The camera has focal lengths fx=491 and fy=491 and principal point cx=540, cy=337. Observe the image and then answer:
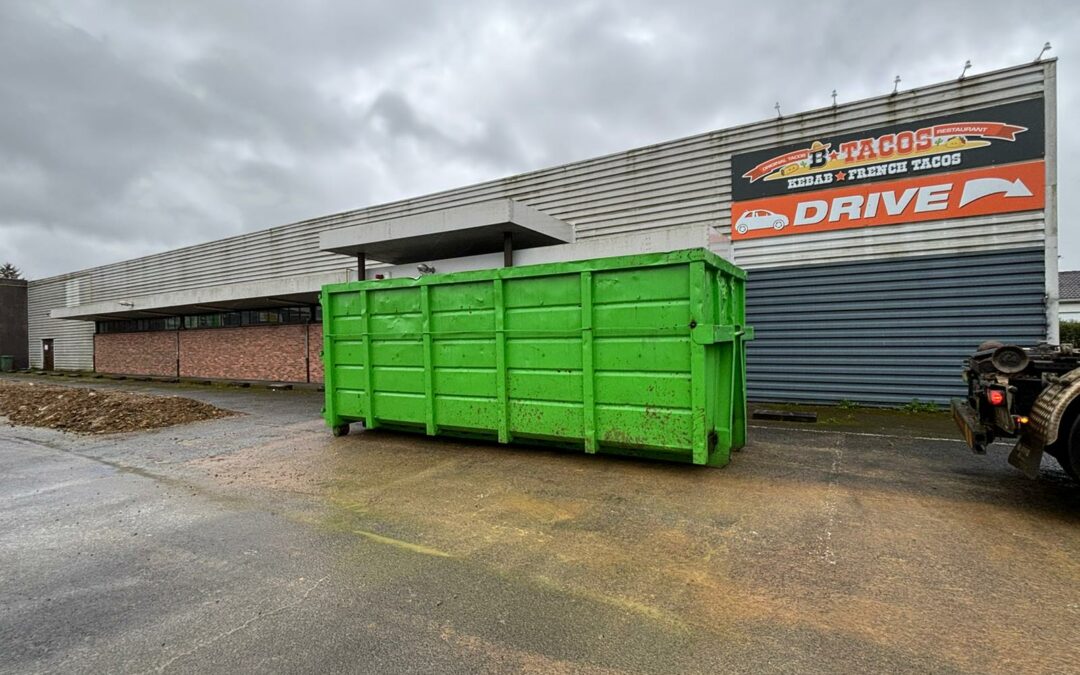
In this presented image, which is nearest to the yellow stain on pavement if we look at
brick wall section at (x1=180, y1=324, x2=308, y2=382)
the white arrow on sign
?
the white arrow on sign

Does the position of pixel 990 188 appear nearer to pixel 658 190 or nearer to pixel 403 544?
pixel 658 190

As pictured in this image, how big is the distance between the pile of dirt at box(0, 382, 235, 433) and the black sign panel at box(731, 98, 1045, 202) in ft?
43.2

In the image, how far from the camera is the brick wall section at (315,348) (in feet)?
58.8

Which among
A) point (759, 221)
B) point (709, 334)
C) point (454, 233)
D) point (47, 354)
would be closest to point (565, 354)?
point (709, 334)

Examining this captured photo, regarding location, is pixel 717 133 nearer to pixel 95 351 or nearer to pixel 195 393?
pixel 195 393

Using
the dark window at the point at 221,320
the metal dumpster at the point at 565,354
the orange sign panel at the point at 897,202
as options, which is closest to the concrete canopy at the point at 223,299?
the dark window at the point at 221,320

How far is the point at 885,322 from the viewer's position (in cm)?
996

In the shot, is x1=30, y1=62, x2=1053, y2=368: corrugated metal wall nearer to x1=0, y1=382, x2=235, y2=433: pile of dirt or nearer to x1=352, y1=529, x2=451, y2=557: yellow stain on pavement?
x1=0, y1=382, x2=235, y2=433: pile of dirt

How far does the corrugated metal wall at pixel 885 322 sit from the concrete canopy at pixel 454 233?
16.9 ft

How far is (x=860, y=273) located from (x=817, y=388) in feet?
8.36

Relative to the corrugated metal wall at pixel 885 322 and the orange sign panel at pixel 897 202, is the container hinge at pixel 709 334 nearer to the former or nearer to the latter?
the corrugated metal wall at pixel 885 322

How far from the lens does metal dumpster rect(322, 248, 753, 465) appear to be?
532cm

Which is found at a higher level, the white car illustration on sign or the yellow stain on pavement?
the white car illustration on sign

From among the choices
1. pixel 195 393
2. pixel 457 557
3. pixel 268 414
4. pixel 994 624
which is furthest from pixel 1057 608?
pixel 195 393
